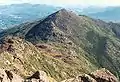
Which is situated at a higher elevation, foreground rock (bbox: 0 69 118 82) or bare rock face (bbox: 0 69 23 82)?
bare rock face (bbox: 0 69 23 82)

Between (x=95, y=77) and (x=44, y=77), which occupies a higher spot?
(x=44, y=77)

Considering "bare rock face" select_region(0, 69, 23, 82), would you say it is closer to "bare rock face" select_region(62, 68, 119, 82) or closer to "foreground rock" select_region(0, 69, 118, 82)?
"foreground rock" select_region(0, 69, 118, 82)

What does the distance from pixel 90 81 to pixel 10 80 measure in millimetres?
32057

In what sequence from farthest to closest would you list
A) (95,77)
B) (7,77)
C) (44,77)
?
(95,77), (44,77), (7,77)

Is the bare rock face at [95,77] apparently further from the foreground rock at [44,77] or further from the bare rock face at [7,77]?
the bare rock face at [7,77]

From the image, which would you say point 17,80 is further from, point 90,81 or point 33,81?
point 90,81

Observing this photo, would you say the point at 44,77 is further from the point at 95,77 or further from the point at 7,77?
the point at 95,77

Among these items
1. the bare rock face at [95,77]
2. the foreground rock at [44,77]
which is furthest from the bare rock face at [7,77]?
the bare rock face at [95,77]

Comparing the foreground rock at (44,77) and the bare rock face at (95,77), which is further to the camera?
the bare rock face at (95,77)

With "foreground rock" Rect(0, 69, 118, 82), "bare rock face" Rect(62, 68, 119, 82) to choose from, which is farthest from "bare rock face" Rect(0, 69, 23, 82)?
"bare rock face" Rect(62, 68, 119, 82)

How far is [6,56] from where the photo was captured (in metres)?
195

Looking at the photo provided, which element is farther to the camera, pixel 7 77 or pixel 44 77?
pixel 44 77

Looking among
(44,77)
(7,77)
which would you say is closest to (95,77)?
(44,77)

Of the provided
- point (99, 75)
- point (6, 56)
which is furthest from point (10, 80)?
point (6, 56)
